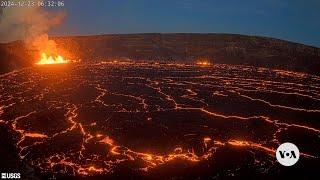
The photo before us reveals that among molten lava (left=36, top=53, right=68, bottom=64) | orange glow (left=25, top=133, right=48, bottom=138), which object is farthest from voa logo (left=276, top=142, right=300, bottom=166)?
molten lava (left=36, top=53, right=68, bottom=64)

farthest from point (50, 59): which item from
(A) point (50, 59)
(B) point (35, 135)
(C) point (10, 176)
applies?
(C) point (10, 176)

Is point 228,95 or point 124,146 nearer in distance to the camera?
point 124,146

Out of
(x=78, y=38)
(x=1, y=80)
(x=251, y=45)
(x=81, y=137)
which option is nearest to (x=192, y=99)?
(x=81, y=137)

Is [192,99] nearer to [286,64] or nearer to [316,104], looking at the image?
[316,104]

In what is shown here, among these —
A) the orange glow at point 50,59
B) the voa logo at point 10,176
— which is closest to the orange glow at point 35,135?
the voa logo at point 10,176

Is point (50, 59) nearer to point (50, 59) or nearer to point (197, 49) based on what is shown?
point (50, 59)

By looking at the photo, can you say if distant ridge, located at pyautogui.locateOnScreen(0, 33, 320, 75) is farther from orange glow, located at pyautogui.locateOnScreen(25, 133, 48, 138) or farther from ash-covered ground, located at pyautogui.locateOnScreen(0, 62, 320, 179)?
orange glow, located at pyautogui.locateOnScreen(25, 133, 48, 138)
